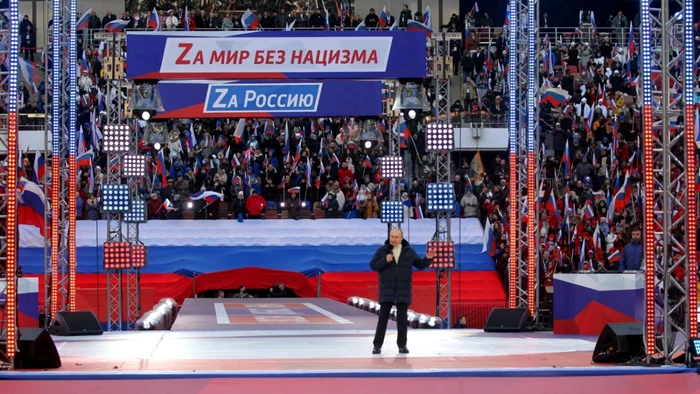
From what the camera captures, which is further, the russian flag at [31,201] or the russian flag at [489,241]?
the russian flag at [489,241]

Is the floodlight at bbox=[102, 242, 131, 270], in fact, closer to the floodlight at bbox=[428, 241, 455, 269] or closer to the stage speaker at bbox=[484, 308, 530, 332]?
the floodlight at bbox=[428, 241, 455, 269]

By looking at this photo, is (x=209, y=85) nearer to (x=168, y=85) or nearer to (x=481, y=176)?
(x=168, y=85)

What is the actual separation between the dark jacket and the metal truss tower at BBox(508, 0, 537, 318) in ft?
30.3

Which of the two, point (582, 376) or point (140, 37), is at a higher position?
point (140, 37)

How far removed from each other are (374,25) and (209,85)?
73.5ft

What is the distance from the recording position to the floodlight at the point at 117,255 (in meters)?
29.8

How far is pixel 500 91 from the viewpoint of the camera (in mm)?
45062

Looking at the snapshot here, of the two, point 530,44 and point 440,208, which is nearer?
point 530,44

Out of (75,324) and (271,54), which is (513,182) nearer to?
(271,54)

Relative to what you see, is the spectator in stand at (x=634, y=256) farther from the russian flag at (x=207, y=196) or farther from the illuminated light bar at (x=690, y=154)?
the russian flag at (x=207, y=196)

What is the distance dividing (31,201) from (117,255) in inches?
106

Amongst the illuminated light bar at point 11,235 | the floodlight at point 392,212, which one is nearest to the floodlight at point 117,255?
the floodlight at point 392,212

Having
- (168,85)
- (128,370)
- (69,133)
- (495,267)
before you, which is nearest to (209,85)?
(168,85)

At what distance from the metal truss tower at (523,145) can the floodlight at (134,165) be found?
11.9 metres
